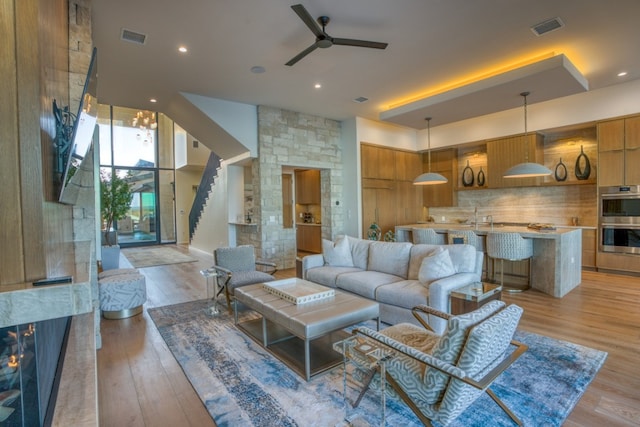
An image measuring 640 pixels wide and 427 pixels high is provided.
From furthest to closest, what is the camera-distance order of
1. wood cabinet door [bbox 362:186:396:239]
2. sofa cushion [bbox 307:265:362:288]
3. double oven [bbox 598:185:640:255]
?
wood cabinet door [bbox 362:186:396:239], double oven [bbox 598:185:640:255], sofa cushion [bbox 307:265:362:288]

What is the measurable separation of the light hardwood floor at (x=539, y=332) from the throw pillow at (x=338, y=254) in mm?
2027

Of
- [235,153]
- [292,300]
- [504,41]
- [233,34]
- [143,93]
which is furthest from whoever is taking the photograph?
[235,153]

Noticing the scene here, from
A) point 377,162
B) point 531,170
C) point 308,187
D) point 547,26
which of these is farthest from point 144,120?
point 531,170

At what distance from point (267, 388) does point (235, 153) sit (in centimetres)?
532

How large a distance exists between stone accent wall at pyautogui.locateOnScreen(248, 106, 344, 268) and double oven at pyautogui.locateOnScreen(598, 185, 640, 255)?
16.4 feet

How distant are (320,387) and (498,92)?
4900mm

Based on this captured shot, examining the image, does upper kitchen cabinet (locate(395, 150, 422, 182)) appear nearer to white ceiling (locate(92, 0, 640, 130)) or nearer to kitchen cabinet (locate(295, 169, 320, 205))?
kitchen cabinet (locate(295, 169, 320, 205))

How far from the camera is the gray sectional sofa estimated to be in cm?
322

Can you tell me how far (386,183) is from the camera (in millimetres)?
7879

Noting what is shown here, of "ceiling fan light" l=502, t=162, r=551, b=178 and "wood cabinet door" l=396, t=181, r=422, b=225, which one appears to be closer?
"ceiling fan light" l=502, t=162, r=551, b=178

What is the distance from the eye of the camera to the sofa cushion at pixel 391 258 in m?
4.02

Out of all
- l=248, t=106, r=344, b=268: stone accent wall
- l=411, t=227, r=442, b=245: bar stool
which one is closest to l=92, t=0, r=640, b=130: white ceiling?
l=248, t=106, r=344, b=268: stone accent wall

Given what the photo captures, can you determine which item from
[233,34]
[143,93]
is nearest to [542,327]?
[233,34]

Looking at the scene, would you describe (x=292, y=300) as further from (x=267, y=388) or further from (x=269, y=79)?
(x=269, y=79)
